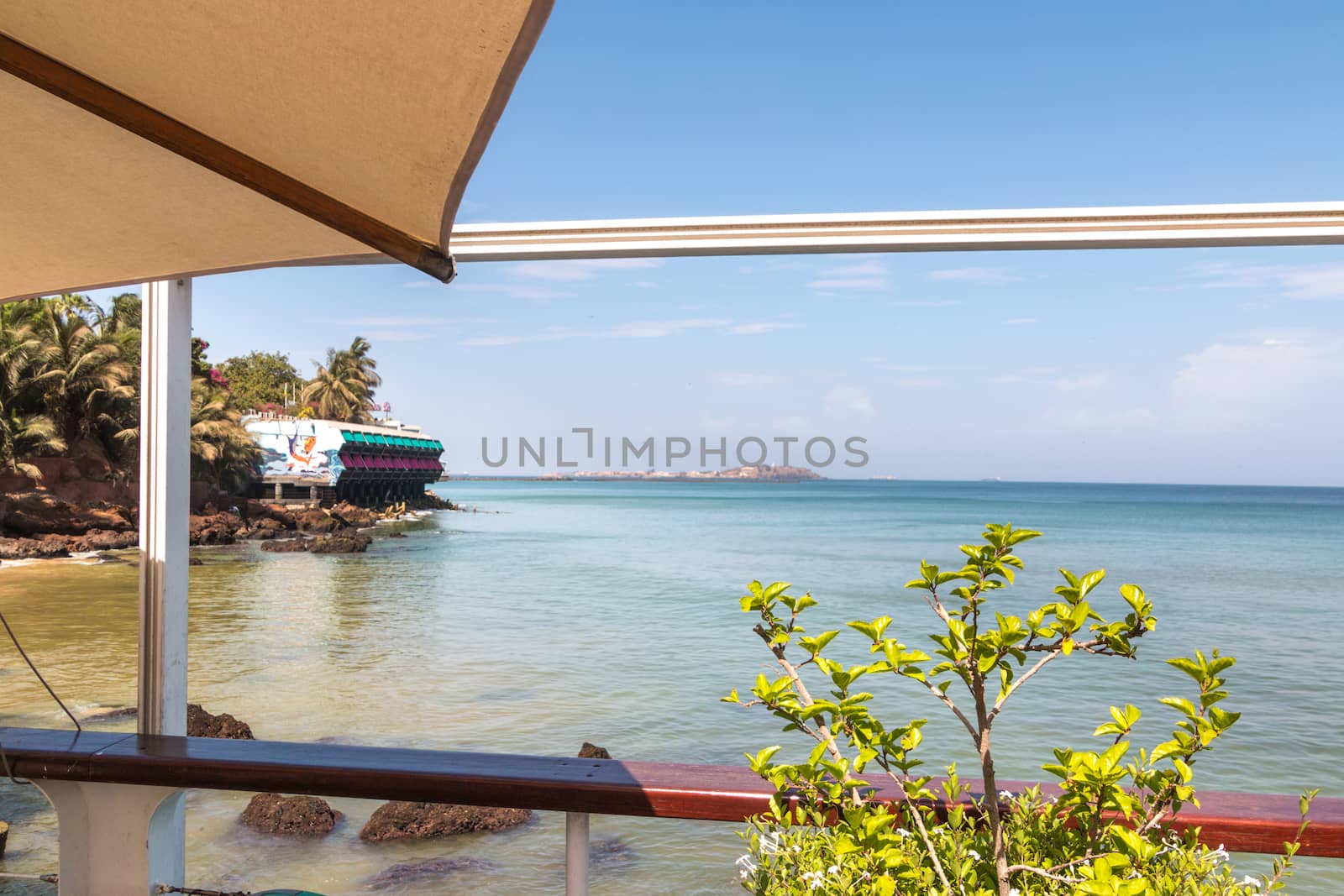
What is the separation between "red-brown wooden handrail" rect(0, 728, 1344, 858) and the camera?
3.30 ft

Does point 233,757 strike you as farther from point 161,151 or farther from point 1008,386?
point 1008,386

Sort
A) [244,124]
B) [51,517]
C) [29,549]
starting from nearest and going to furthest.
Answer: [244,124] → [29,549] → [51,517]

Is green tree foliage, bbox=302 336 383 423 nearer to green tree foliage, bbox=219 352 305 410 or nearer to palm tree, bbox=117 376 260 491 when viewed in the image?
green tree foliage, bbox=219 352 305 410

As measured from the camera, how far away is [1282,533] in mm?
32938

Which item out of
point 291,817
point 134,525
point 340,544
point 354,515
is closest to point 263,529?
point 340,544

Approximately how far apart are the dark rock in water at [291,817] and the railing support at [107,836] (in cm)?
384

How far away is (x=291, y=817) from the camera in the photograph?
15.8ft

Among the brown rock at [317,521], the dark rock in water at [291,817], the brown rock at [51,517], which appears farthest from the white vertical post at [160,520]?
the brown rock at [317,521]

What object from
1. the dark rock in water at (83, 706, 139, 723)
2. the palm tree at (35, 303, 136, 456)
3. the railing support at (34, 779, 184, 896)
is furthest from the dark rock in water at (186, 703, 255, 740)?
the palm tree at (35, 303, 136, 456)

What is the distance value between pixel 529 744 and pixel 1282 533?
35.4m

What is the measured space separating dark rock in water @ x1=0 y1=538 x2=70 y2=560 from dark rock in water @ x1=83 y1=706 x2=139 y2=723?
11.7 metres

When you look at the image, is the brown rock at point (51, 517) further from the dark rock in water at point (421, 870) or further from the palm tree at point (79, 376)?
the dark rock in water at point (421, 870)

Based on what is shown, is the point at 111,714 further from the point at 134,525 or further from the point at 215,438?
the point at 215,438

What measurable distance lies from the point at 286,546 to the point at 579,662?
14163 mm
